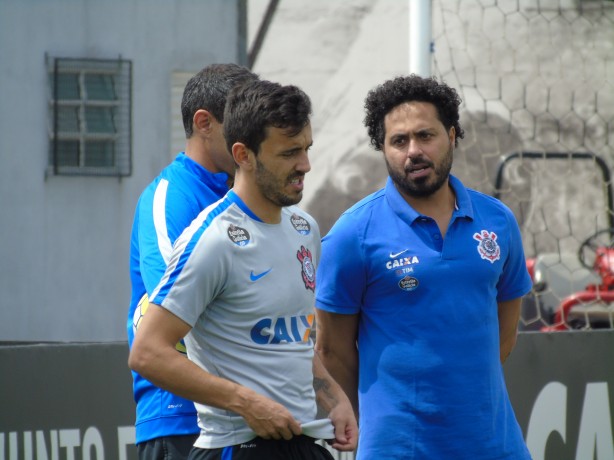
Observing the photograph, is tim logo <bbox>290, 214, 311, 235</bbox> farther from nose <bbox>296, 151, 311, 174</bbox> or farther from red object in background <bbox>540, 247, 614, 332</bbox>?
red object in background <bbox>540, 247, 614, 332</bbox>

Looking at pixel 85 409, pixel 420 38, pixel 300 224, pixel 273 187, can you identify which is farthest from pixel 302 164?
pixel 420 38

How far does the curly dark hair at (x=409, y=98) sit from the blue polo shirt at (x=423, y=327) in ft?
0.92

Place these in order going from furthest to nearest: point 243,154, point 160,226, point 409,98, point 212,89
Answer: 1. point 409,98
2. point 212,89
3. point 160,226
4. point 243,154

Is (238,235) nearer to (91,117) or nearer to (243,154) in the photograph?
(243,154)

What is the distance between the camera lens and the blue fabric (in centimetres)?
279

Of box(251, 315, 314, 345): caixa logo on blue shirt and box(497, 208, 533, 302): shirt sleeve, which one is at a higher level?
box(497, 208, 533, 302): shirt sleeve

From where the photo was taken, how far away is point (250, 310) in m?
2.46

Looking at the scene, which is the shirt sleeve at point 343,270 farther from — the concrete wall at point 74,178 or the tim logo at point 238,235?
the concrete wall at point 74,178

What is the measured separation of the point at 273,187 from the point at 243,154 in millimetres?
115

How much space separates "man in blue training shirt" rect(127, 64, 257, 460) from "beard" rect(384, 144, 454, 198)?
519 millimetres

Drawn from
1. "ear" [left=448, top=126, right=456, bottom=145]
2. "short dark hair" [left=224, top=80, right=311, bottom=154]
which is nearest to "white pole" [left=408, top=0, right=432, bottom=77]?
"ear" [left=448, top=126, right=456, bottom=145]

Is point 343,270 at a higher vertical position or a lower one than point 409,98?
lower

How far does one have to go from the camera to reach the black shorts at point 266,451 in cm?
246

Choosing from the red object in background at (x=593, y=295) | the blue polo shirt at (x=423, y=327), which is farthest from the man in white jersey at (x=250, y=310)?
the red object in background at (x=593, y=295)
